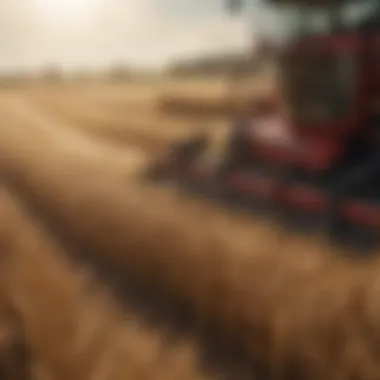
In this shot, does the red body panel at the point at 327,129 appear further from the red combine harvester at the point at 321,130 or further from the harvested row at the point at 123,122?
the harvested row at the point at 123,122

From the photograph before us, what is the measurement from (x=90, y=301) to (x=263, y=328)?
156mm

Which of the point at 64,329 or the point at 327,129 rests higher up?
the point at 327,129

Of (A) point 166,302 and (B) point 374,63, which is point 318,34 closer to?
(B) point 374,63

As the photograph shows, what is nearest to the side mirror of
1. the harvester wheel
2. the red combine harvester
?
the red combine harvester

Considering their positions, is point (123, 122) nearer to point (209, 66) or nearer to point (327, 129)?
point (209, 66)

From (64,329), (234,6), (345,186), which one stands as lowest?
(64,329)

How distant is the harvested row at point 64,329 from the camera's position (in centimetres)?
68

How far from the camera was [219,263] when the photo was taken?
2.29 ft

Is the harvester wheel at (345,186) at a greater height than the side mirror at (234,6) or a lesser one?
lesser

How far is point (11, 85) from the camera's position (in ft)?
2.49

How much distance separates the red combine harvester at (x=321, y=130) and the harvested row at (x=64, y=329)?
0.47ft

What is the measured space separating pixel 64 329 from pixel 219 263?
0.15 m

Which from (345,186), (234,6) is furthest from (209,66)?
(345,186)

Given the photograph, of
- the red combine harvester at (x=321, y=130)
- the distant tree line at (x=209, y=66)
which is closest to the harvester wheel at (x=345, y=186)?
the red combine harvester at (x=321, y=130)
